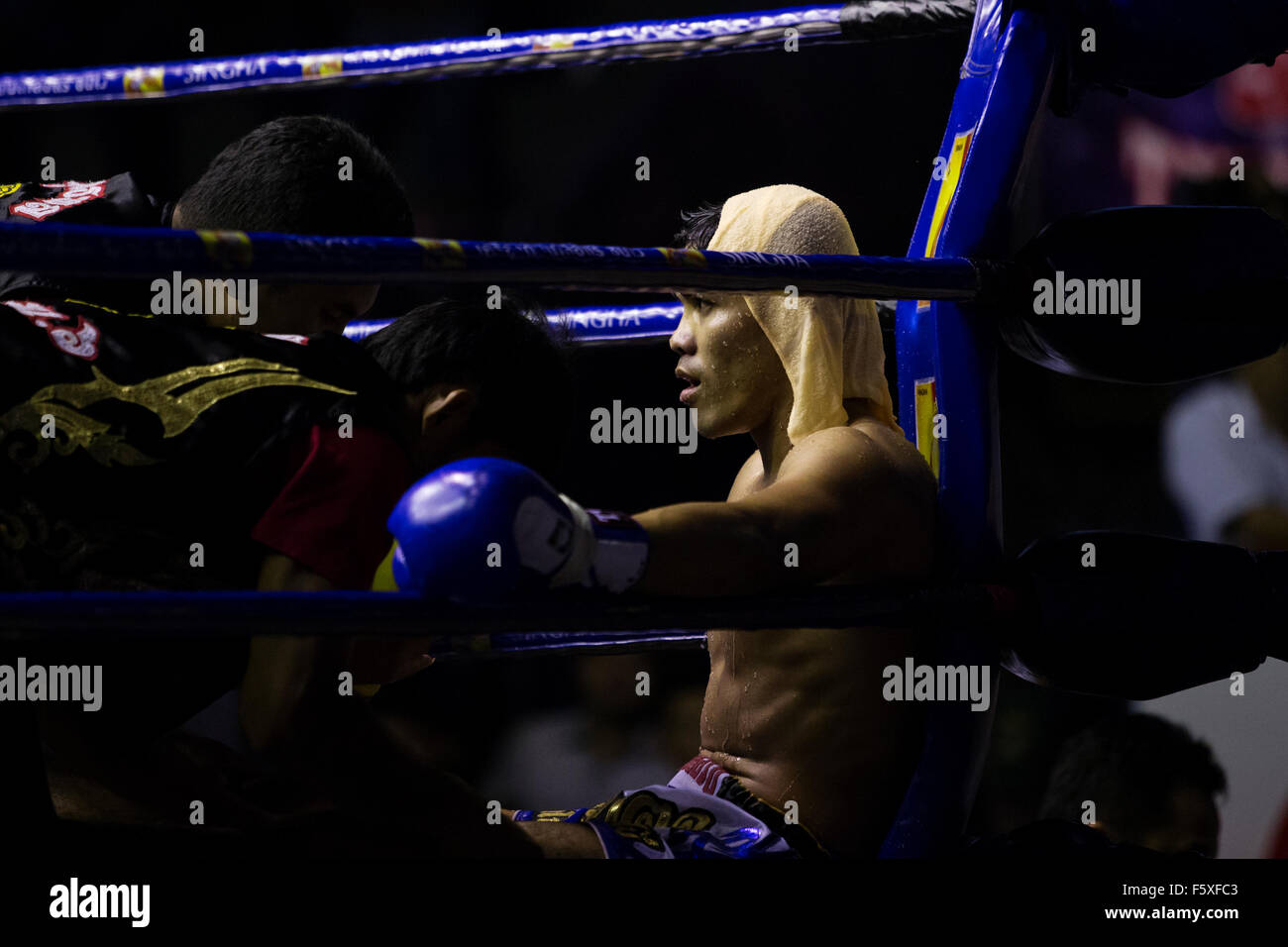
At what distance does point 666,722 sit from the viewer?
2371 mm

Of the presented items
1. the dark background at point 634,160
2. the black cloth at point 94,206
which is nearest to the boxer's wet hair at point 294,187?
the black cloth at point 94,206

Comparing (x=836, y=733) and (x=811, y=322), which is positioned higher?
(x=811, y=322)

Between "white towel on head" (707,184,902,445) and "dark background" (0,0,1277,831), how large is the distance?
1251 millimetres

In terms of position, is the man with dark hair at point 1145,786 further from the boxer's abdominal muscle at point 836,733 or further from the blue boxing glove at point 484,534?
the blue boxing glove at point 484,534

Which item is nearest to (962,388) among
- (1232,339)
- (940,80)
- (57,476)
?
(1232,339)

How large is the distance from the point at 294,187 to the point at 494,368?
0.27m

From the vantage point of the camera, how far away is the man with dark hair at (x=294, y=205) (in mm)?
1112

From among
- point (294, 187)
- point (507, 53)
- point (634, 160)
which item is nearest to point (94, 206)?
point (294, 187)

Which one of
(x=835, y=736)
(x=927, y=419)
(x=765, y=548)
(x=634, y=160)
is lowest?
(x=835, y=736)

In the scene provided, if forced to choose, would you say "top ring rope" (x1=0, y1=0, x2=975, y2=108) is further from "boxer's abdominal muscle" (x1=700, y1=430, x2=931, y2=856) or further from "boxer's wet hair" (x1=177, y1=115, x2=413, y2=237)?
"boxer's abdominal muscle" (x1=700, y1=430, x2=931, y2=856)

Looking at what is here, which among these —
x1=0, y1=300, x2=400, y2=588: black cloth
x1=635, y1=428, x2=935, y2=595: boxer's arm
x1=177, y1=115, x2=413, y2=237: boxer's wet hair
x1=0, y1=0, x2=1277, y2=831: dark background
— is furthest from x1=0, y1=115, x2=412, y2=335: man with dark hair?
x1=0, y1=0, x2=1277, y2=831: dark background

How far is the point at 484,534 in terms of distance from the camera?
74cm

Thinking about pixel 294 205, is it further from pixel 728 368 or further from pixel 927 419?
pixel 927 419

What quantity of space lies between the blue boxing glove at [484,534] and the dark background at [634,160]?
1.63 m
